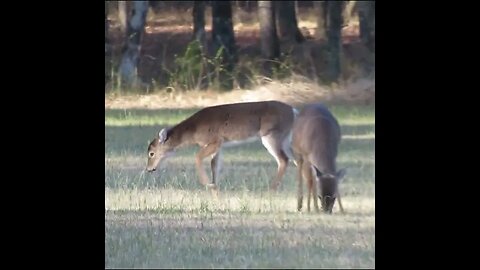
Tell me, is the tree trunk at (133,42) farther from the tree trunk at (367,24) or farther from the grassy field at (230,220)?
the grassy field at (230,220)

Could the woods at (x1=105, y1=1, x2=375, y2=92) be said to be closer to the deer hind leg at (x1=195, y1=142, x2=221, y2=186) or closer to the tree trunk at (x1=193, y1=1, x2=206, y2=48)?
the tree trunk at (x1=193, y1=1, x2=206, y2=48)

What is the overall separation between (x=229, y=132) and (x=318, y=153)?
268 centimetres

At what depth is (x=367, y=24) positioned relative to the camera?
4084 centimetres

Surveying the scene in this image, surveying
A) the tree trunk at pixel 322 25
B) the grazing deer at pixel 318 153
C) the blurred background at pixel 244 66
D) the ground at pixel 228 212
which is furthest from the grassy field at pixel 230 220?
the tree trunk at pixel 322 25

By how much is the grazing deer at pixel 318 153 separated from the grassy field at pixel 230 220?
0.24 m

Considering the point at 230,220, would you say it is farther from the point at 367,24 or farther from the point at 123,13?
the point at 123,13

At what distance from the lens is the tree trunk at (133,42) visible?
30.4 metres

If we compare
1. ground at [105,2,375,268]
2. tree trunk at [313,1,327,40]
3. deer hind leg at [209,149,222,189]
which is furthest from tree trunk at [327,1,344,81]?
deer hind leg at [209,149,222,189]

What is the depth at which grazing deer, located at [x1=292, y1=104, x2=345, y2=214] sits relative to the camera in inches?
504

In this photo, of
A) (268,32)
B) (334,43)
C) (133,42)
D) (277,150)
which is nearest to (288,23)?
(268,32)
